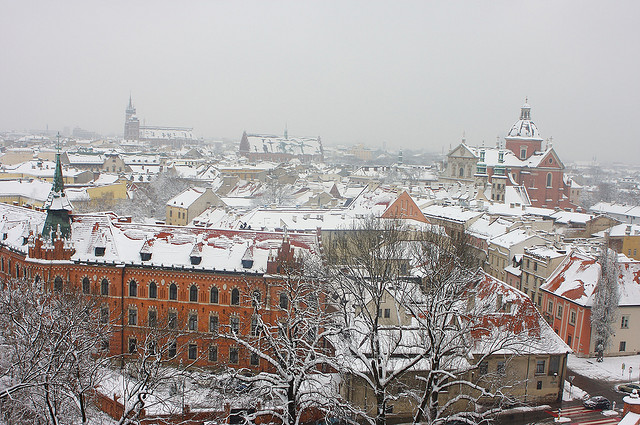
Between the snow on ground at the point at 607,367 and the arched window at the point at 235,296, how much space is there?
2694cm

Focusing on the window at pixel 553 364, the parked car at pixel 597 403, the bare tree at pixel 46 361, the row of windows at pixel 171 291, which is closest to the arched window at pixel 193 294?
the row of windows at pixel 171 291

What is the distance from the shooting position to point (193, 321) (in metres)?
45.7

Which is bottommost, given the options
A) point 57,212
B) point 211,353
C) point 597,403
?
point 597,403

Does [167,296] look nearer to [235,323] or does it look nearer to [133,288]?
[133,288]

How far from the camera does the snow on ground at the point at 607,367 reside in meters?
47.1

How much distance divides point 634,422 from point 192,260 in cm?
3200

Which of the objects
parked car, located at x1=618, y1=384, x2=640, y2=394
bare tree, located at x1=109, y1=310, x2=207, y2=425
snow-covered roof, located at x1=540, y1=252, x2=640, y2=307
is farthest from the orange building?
parked car, located at x1=618, y1=384, x2=640, y2=394

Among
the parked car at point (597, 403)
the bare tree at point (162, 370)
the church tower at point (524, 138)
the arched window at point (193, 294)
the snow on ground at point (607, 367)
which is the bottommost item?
the snow on ground at point (607, 367)

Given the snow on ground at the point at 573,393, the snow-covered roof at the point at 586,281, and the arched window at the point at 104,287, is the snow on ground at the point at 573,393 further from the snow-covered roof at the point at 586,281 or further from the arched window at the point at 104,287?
the arched window at the point at 104,287

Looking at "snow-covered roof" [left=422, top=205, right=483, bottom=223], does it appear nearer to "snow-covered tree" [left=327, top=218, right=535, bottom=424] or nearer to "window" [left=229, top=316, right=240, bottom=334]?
"snow-covered tree" [left=327, top=218, right=535, bottom=424]

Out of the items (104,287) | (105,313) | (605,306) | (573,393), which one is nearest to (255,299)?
(104,287)

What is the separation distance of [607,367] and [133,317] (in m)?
37.5

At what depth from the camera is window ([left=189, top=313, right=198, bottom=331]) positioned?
45594mm

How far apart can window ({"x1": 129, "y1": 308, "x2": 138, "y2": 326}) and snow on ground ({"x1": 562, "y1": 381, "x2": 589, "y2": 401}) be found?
1241 inches
